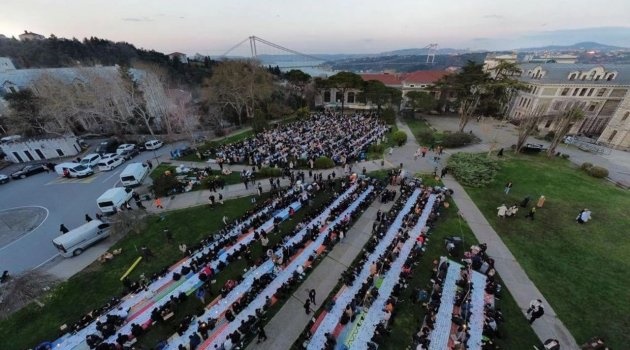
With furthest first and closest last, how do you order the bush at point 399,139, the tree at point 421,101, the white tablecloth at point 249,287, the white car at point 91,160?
the tree at point 421,101
the bush at point 399,139
the white car at point 91,160
the white tablecloth at point 249,287

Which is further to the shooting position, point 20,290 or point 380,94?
point 380,94

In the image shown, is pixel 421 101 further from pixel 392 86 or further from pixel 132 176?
pixel 132 176

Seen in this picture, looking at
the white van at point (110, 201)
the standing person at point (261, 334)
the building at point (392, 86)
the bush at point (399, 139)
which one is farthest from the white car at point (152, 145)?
the building at point (392, 86)

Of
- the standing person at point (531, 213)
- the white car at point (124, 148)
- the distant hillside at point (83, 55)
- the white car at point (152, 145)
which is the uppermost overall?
the distant hillside at point (83, 55)

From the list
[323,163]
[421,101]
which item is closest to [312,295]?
[323,163]

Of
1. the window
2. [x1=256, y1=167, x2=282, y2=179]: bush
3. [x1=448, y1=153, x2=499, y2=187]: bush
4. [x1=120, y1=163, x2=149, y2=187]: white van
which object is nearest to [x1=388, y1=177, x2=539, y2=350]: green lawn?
[x1=448, y1=153, x2=499, y2=187]: bush

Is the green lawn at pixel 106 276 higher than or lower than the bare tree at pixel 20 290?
lower

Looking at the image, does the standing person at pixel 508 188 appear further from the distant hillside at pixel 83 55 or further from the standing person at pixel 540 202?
the distant hillside at pixel 83 55
